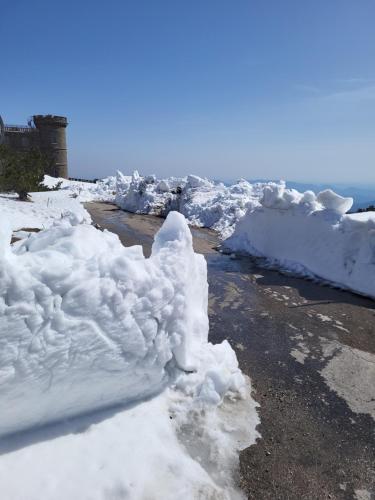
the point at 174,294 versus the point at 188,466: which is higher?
the point at 174,294

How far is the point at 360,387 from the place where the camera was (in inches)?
234

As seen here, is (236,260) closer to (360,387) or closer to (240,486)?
(360,387)

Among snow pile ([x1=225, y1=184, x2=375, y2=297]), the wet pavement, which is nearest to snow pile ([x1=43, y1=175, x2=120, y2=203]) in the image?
snow pile ([x1=225, y1=184, x2=375, y2=297])

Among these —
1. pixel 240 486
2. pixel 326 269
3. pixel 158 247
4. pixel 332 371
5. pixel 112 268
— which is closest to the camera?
pixel 240 486

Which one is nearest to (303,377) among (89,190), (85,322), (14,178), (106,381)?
(106,381)

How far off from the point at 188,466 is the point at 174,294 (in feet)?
6.39

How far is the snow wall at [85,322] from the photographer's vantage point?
361cm

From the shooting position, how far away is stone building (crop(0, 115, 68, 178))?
39.5m

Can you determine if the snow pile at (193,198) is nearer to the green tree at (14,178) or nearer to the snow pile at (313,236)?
the snow pile at (313,236)

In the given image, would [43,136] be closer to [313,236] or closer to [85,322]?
[313,236]

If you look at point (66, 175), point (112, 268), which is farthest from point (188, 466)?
point (66, 175)

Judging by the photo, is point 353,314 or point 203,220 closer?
point 353,314

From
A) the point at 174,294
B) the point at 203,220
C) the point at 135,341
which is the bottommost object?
the point at 203,220

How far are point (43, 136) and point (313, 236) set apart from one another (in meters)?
35.8
